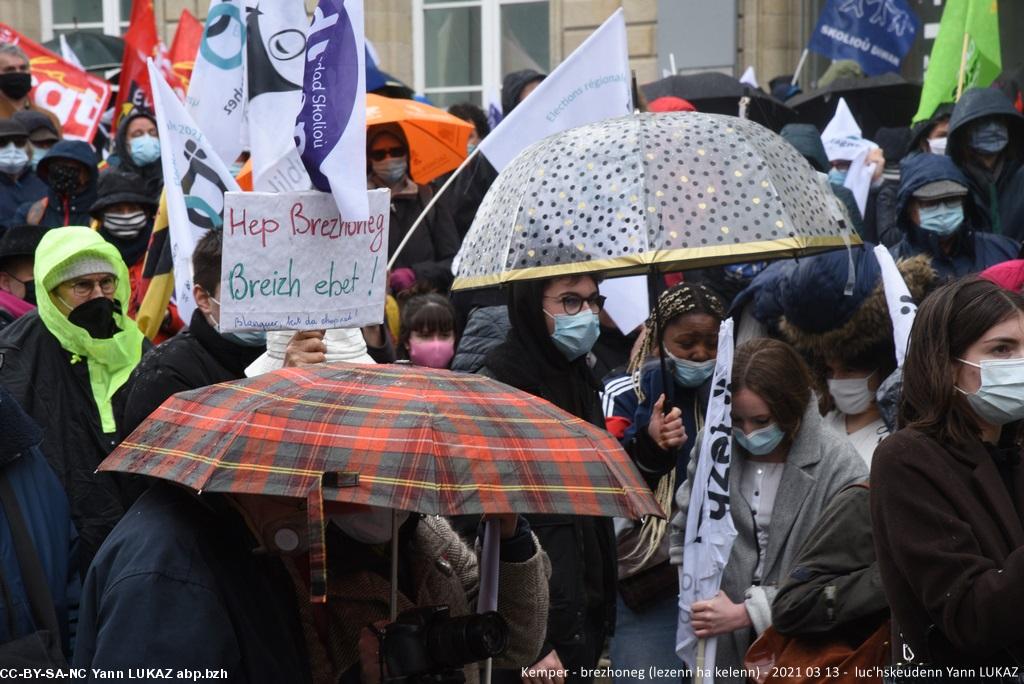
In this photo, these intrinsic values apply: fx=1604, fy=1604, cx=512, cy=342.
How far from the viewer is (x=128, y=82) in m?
10.9

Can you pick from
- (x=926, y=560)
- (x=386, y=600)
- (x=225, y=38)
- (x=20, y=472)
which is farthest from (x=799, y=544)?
(x=225, y=38)

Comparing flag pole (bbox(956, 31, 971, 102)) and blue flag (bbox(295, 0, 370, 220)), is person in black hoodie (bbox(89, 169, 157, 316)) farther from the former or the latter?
flag pole (bbox(956, 31, 971, 102))

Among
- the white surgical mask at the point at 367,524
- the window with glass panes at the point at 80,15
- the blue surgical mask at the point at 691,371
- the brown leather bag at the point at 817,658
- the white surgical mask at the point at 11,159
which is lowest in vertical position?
the brown leather bag at the point at 817,658

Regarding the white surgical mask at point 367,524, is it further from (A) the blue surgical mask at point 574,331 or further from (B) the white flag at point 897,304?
(B) the white flag at point 897,304

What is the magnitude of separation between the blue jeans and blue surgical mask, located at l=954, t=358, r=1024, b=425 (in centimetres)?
207

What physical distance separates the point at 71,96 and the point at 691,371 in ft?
25.5

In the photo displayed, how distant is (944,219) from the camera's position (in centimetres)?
736

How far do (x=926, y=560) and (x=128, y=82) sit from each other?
8.44m

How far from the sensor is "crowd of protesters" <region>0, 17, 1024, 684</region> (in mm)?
3258

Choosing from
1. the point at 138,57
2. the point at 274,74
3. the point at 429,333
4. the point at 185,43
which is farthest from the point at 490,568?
the point at 185,43

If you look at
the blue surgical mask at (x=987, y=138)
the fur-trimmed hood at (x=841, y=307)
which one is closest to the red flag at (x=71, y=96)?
the blue surgical mask at (x=987, y=138)

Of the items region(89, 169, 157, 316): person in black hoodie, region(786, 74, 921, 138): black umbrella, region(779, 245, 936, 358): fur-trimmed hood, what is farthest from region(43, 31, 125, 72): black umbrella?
region(779, 245, 936, 358): fur-trimmed hood

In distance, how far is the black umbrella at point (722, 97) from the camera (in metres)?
11.6

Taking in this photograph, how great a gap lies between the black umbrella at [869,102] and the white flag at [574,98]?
5.55 metres
